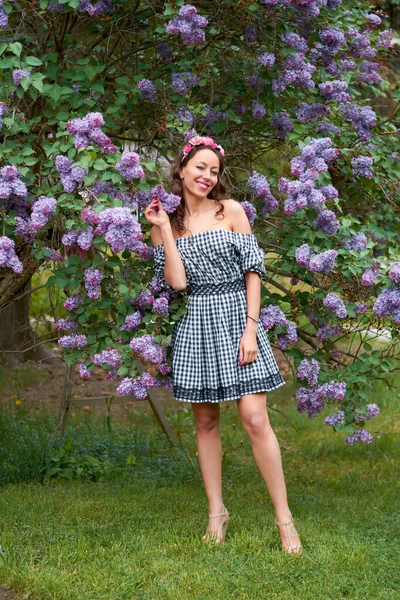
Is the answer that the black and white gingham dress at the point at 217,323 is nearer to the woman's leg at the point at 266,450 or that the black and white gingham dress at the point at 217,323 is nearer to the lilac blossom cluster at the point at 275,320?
the woman's leg at the point at 266,450

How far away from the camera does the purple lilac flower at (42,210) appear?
138 inches

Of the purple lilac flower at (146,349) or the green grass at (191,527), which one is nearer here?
the green grass at (191,527)

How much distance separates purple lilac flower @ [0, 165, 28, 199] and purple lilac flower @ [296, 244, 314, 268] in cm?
116

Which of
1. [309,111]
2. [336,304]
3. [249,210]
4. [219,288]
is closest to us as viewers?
[219,288]

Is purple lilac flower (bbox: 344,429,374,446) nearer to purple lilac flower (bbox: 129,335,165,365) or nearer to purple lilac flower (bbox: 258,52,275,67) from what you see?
purple lilac flower (bbox: 129,335,165,365)

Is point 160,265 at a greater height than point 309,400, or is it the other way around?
point 160,265

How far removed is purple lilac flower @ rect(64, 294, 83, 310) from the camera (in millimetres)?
3857

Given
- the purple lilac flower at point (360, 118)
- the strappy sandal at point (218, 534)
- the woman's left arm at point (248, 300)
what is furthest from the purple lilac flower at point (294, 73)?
the strappy sandal at point (218, 534)

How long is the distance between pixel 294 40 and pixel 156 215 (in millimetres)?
1225

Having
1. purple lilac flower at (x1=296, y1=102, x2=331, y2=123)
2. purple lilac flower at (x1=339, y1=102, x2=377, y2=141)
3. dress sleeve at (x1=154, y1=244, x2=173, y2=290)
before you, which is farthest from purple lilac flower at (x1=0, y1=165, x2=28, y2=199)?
purple lilac flower at (x1=339, y1=102, x2=377, y2=141)

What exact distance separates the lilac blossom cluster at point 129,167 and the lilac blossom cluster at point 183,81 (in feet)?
3.00

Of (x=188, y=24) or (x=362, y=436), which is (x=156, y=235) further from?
(x=362, y=436)

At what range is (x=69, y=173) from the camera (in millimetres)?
3582

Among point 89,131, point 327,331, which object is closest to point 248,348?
point 327,331
